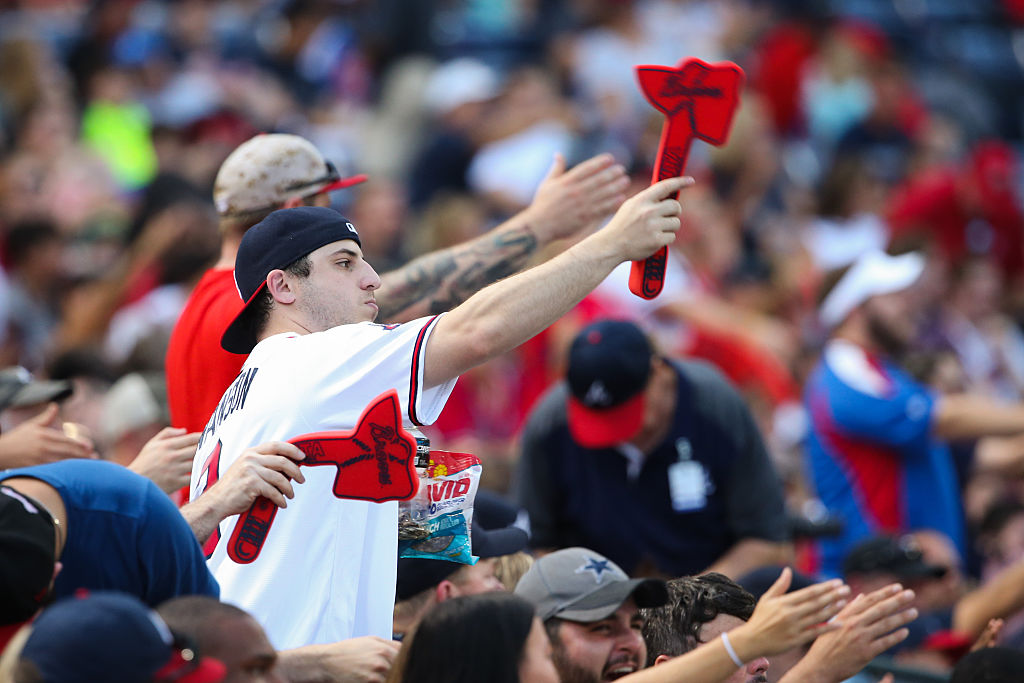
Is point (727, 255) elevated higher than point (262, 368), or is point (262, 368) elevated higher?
point (262, 368)

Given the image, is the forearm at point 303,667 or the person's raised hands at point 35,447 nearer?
the forearm at point 303,667

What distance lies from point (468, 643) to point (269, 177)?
2.05m

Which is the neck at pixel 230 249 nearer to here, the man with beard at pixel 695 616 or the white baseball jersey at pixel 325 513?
the white baseball jersey at pixel 325 513

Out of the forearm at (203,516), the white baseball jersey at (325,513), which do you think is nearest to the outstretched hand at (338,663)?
the white baseball jersey at (325,513)

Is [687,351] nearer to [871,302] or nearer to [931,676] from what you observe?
[871,302]

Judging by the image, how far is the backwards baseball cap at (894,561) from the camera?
571 centimetres

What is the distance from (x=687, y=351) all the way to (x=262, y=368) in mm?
5259

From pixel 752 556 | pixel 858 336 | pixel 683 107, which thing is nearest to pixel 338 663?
pixel 683 107

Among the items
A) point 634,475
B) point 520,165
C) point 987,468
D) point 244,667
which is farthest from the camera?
point 520,165

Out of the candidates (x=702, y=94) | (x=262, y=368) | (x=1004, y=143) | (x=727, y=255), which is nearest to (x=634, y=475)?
(x=702, y=94)

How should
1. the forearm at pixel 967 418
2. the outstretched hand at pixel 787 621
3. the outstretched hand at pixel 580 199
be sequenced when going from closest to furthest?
1. the outstretched hand at pixel 787 621
2. the outstretched hand at pixel 580 199
3. the forearm at pixel 967 418

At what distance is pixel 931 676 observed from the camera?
15.9 ft

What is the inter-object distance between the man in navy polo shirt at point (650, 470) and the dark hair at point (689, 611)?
5.03 ft

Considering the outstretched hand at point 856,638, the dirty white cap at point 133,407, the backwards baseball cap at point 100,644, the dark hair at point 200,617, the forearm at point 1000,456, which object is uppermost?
the backwards baseball cap at point 100,644
